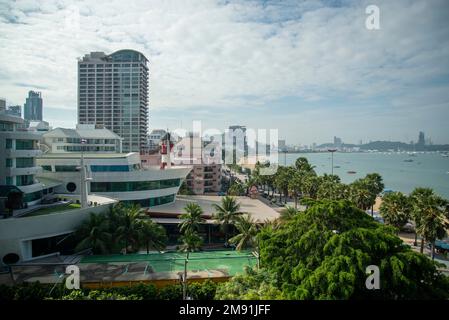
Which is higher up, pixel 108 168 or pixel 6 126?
pixel 6 126

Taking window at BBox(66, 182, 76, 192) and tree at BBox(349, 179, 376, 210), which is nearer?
window at BBox(66, 182, 76, 192)

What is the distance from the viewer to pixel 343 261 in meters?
9.62

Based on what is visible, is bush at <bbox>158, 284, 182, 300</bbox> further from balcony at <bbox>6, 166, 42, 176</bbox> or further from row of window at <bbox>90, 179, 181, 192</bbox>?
row of window at <bbox>90, 179, 181, 192</bbox>

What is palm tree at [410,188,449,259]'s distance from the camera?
20.6m

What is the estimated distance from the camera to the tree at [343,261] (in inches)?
374

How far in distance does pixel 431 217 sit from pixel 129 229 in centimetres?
1986

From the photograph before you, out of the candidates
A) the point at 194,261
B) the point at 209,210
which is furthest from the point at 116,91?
the point at 194,261

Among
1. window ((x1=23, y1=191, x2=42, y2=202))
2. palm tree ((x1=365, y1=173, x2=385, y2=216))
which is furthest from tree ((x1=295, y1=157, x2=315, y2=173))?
window ((x1=23, y1=191, x2=42, y2=202))

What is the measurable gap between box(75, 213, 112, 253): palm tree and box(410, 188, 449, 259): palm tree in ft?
67.5

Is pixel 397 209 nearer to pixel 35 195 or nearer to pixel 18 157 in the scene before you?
pixel 35 195

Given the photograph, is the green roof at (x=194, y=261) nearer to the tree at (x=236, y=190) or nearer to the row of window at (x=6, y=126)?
the row of window at (x=6, y=126)

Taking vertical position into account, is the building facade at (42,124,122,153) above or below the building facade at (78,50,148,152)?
below
